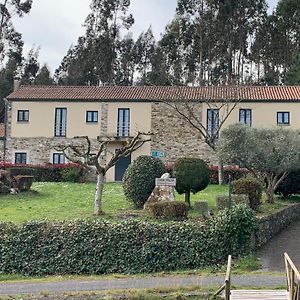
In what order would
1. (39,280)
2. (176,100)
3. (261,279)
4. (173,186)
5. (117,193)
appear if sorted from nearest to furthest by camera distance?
(261,279) < (39,280) < (173,186) < (117,193) < (176,100)

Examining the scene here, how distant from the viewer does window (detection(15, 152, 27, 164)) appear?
37031 mm

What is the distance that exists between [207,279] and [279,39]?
132 ft

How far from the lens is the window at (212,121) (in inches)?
1399

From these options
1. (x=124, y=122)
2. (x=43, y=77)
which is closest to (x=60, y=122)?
(x=124, y=122)

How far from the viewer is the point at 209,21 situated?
4888cm

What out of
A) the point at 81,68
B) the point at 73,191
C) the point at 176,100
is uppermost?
the point at 81,68

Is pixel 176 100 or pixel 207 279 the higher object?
pixel 176 100

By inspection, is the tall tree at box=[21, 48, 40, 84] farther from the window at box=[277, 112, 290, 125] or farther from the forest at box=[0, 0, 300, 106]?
the window at box=[277, 112, 290, 125]

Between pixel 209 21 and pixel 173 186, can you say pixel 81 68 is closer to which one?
pixel 209 21

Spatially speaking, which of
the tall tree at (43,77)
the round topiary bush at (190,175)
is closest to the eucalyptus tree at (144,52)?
the tall tree at (43,77)

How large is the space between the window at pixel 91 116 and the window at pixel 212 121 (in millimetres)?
7813

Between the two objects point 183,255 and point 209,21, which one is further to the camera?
point 209,21

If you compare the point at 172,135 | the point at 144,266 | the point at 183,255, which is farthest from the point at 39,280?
the point at 172,135

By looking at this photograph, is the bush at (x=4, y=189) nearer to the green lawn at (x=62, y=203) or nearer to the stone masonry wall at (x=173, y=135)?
the green lawn at (x=62, y=203)
